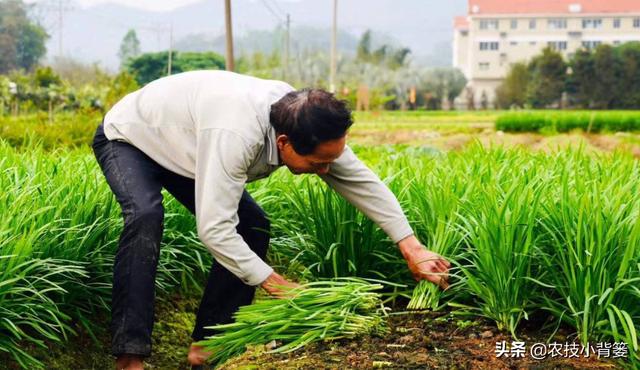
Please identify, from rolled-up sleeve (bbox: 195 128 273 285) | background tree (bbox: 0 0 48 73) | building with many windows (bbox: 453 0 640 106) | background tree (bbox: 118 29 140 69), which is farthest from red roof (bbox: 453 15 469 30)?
rolled-up sleeve (bbox: 195 128 273 285)

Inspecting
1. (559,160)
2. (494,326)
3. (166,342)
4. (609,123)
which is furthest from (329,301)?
(609,123)

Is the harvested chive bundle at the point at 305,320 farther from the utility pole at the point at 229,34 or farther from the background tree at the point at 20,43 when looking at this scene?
the background tree at the point at 20,43

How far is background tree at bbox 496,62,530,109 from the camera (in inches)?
1949

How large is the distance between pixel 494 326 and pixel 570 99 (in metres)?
43.8

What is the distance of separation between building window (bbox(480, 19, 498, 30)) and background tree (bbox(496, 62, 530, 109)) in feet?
93.7

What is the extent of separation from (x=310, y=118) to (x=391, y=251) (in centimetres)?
101

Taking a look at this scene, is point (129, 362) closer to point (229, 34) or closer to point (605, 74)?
point (229, 34)

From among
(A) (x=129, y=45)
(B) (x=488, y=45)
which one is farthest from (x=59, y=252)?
(A) (x=129, y=45)

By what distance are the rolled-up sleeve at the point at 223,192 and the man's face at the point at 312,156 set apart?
0.38 feet

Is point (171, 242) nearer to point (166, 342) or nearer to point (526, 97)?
point (166, 342)

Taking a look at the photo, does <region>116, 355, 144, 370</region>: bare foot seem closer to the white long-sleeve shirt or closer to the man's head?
the white long-sleeve shirt

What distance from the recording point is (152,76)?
5866 cm

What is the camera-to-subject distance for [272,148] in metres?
2.80

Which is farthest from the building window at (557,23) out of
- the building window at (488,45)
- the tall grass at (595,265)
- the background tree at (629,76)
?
the tall grass at (595,265)
